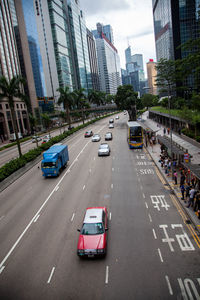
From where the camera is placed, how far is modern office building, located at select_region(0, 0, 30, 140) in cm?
7519

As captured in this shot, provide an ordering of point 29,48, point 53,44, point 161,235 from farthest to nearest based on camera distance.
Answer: point 53,44
point 29,48
point 161,235

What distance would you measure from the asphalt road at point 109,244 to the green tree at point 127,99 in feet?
175

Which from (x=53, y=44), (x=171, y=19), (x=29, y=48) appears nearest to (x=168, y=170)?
(x=171, y=19)

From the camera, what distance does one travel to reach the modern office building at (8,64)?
75.2 metres

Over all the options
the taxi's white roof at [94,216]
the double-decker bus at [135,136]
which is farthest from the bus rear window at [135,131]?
the taxi's white roof at [94,216]

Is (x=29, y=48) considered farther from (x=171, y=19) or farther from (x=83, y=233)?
(x=83, y=233)

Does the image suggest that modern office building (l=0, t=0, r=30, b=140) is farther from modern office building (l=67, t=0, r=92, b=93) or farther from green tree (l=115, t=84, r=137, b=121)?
modern office building (l=67, t=0, r=92, b=93)

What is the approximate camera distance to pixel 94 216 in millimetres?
13242

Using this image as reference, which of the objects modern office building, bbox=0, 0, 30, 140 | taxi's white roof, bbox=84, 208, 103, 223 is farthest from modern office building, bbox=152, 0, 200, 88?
taxi's white roof, bbox=84, 208, 103, 223

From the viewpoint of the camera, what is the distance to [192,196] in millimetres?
15141

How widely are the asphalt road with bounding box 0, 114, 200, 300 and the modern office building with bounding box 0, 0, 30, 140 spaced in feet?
190

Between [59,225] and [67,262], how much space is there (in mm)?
4044

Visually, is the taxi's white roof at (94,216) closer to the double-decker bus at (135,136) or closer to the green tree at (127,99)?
the double-decker bus at (135,136)

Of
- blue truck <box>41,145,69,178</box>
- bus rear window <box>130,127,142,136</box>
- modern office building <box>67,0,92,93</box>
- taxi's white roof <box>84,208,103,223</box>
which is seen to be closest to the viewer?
taxi's white roof <box>84,208,103,223</box>
